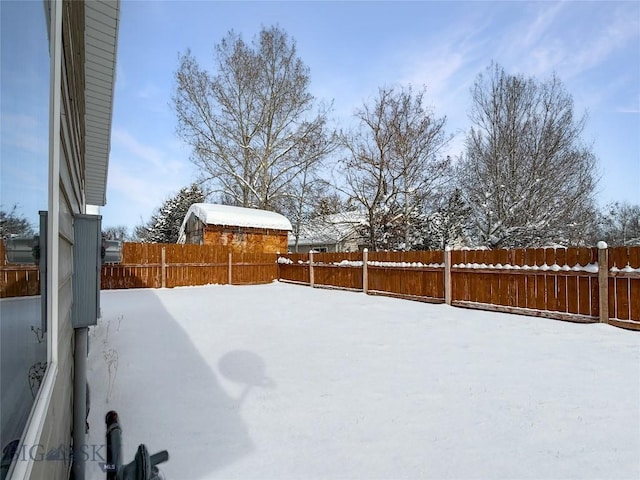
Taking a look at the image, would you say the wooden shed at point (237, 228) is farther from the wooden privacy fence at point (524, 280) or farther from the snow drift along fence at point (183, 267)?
the wooden privacy fence at point (524, 280)

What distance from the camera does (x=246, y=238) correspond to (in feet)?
56.4

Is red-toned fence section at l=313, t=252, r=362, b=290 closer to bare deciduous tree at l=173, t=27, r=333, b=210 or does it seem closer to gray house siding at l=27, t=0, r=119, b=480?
gray house siding at l=27, t=0, r=119, b=480

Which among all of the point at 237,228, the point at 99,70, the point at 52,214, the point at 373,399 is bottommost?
the point at 373,399

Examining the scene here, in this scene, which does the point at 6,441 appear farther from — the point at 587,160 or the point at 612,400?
the point at 587,160

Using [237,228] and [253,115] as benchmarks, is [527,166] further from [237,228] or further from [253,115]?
[253,115]

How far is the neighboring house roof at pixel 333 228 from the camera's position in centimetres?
1661

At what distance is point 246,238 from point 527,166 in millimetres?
11519

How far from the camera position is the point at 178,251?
13070 mm

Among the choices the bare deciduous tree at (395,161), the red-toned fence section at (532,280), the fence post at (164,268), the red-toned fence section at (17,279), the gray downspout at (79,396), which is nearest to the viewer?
the red-toned fence section at (17,279)

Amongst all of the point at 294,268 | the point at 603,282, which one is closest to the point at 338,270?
the point at 294,268

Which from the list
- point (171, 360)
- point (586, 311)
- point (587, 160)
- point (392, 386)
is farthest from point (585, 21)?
point (171, 360)

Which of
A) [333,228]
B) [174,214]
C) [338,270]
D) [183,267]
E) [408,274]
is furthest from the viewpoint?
[174,214]

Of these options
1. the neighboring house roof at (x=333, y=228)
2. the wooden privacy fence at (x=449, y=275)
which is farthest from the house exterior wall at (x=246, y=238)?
the wooden privacy fence at (x=449, y=275)

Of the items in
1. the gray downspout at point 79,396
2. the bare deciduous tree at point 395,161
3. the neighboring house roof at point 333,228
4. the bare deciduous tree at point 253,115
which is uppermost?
the bare deciduous tree at point 253,115
